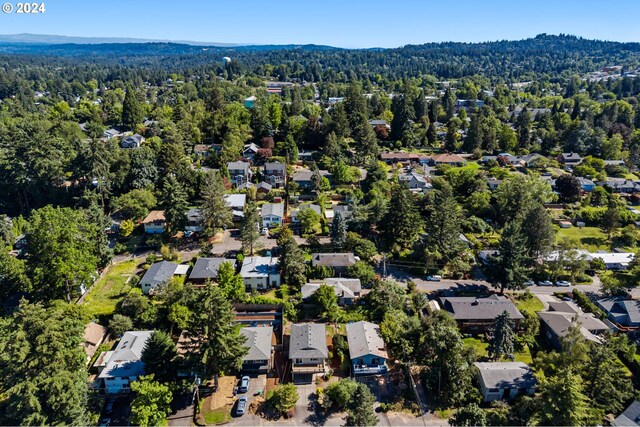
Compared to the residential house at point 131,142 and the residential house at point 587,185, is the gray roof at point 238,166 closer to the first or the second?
the residential house at point 131,142

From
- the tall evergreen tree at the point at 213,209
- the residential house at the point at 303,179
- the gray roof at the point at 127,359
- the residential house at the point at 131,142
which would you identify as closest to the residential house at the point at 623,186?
the residential house at the point at 303,179

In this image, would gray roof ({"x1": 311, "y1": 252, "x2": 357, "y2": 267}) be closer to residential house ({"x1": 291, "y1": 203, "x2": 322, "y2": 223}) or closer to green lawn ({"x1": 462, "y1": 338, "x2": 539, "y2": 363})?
residential house ({"x1": 291, "y1": 203, "x2": 322, "y2": 223})

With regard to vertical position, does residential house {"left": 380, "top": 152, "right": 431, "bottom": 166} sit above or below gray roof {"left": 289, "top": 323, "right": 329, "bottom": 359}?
above

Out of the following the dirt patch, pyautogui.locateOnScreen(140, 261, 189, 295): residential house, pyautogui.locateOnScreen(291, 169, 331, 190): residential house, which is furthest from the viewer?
pyautogui.locateOnScreen(291, 169, 331, 190): residential house

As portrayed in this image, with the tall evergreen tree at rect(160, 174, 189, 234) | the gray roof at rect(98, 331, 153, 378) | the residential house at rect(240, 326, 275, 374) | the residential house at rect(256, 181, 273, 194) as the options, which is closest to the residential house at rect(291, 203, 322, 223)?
the residential house at rect(256, 181, 273, 194)

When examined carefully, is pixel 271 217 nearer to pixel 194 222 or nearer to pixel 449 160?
pixel 194 222

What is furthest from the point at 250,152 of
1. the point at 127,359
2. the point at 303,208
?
the point at 127,359
